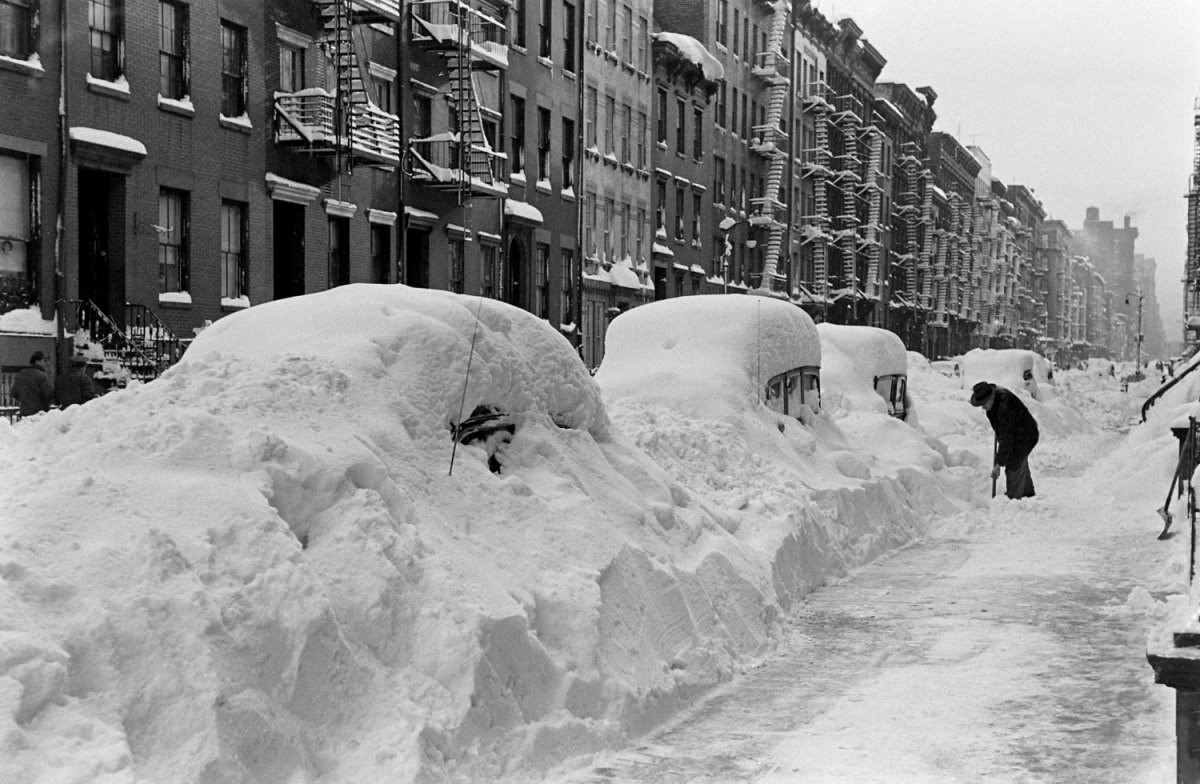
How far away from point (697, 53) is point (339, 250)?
23261 millimetres

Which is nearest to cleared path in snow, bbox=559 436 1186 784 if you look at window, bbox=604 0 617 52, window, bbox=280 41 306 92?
window, bbox=280 41 306 92

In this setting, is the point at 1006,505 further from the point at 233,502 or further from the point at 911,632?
the point at 233,502

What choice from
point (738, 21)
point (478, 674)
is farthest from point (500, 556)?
point (738, 21)

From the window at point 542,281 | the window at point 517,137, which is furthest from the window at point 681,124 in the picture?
the window at point 517,137

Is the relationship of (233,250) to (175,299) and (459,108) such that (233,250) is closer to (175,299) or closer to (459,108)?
(175,299)

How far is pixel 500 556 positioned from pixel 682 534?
2.04 m

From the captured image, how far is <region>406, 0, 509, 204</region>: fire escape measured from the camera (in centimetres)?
2981

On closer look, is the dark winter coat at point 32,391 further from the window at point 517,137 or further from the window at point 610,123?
the window at point 610,123

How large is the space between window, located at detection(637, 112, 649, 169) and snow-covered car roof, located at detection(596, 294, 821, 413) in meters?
30.0

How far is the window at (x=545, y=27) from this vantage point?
37.3 m

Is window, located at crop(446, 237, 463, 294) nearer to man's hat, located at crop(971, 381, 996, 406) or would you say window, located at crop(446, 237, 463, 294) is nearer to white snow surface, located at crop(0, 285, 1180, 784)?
man's hat, located at crop(971, 381, 996, 406)

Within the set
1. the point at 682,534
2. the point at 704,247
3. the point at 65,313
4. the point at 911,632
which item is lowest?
the point at 911,632

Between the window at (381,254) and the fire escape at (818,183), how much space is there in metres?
35.3

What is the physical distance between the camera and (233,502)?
5.78m
